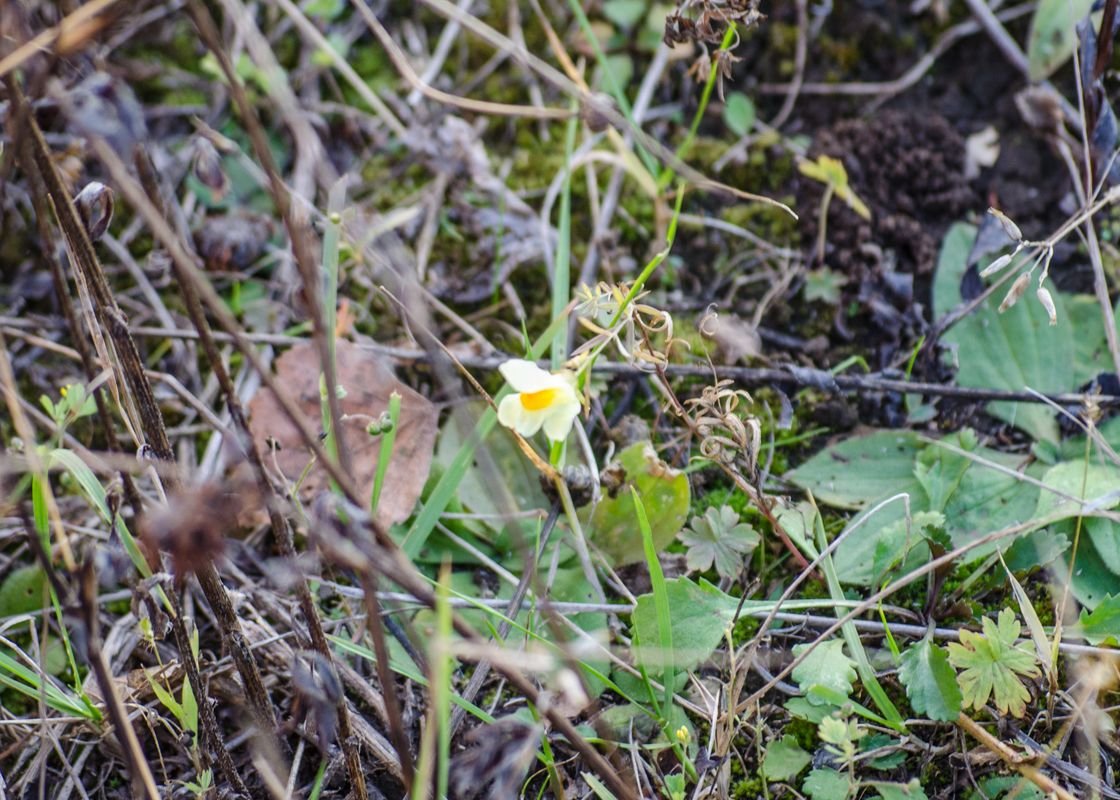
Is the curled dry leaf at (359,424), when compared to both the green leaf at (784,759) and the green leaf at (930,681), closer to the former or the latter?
the green leaf at (784,759)

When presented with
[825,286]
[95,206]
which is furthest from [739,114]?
[95,206]

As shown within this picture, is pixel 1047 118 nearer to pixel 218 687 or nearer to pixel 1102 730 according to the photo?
pixel 1102 730

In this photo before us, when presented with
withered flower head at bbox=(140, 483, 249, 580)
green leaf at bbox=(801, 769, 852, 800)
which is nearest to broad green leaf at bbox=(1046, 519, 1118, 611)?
green leaf at bbox=(801, 769, 852, 800)

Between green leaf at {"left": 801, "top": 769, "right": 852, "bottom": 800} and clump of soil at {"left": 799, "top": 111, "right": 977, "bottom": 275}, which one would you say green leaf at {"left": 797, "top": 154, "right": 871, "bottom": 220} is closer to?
clump of soil at {"left": 799, "top": 111, "right": 977, "bottom": 275}

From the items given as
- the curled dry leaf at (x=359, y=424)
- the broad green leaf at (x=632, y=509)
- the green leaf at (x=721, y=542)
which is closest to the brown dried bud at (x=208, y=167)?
the curled dry leaf at (x=359, y=424)

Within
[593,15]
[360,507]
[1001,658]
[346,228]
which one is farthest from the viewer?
[593,15]

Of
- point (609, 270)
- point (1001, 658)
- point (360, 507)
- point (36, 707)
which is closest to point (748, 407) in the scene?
point (609, 270)
